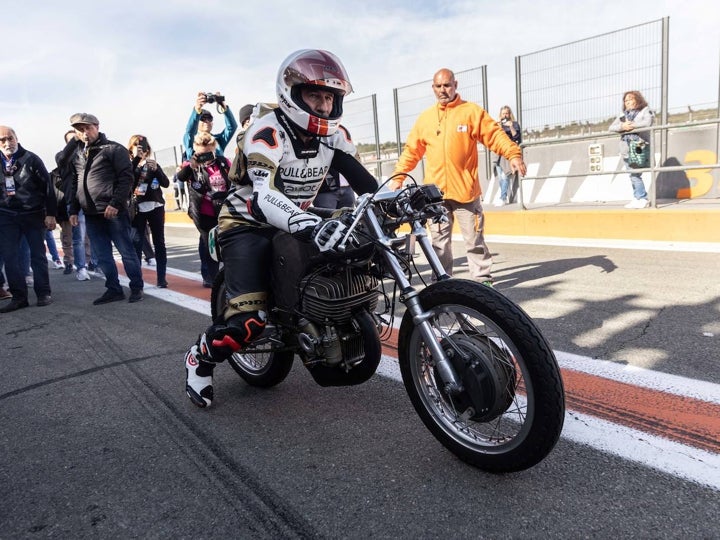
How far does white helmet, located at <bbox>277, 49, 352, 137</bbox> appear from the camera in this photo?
2715 mm

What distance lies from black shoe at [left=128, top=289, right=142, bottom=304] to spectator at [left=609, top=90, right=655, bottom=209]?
673 centimetres

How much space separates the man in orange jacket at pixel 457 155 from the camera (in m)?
5.20

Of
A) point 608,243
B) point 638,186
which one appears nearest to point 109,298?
point 608,243

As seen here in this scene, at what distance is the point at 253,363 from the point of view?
361 centimetres

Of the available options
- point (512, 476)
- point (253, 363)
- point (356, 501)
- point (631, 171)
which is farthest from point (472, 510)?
point (631, 171)

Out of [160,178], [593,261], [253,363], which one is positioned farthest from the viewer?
[160,178]

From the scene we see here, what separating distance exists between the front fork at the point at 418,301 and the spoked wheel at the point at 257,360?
1051 millimetres

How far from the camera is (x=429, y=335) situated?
229 centimetres

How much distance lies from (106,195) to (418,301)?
16.5 ft

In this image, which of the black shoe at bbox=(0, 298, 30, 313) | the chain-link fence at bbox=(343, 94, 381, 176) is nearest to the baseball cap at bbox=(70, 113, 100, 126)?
the black shoe at bbox=(0, 298, 30, 313)

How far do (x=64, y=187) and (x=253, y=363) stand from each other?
5.58 meters

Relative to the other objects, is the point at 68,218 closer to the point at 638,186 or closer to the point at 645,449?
the point at 638,186

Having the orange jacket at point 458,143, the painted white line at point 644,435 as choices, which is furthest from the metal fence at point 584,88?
the painted white line at point 644,435

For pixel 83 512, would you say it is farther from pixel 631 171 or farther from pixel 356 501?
pixel 631 171
